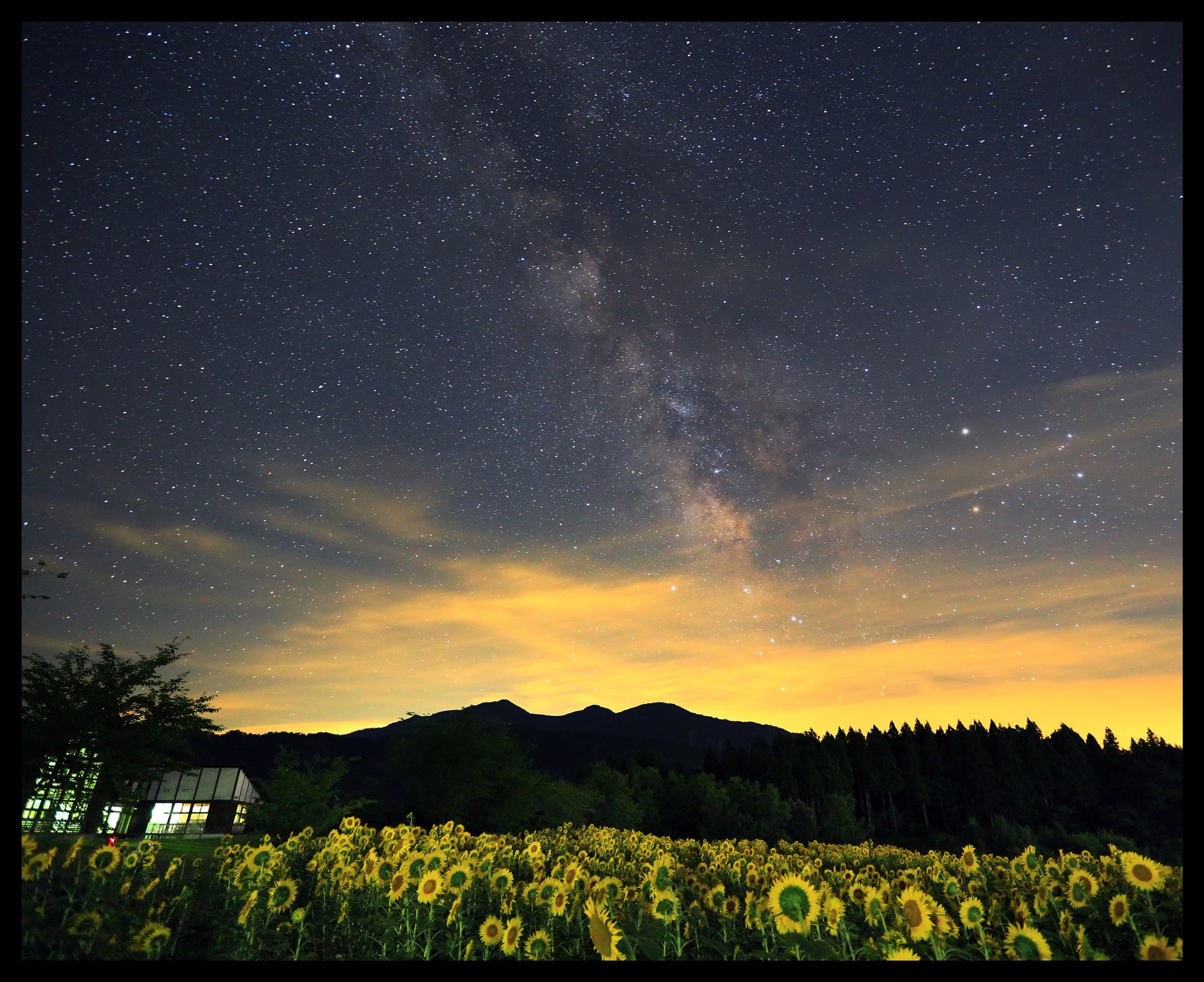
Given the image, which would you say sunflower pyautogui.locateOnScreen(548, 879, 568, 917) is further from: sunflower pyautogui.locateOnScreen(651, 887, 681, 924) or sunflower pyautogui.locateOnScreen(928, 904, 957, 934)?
sunflower pyautogui.locateOnScreen(928, 904, 957, 934)

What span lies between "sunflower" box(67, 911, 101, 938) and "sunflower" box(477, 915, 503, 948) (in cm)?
279

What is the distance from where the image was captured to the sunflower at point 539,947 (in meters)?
4.73

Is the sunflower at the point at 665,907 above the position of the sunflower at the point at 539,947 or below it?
above

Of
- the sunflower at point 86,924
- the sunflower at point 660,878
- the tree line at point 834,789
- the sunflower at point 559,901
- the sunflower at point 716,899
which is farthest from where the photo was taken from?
the tree line at point 834,789

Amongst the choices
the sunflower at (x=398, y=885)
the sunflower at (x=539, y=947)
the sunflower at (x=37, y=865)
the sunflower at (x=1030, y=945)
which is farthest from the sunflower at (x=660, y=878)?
the sunflower at (x=37, y=865)

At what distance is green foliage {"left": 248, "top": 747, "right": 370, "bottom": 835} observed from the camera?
18.4 metres

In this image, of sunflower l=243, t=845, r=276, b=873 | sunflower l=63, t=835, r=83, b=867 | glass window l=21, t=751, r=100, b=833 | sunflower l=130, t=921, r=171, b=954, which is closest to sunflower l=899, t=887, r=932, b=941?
sunflower l=130, t=921, r=171, b=954

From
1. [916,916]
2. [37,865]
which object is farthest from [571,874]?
[37,865]

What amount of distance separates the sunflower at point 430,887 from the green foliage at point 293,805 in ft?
48.5

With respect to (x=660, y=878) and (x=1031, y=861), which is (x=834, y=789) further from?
(x=660, y=878)

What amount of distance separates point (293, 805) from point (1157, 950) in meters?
21.1

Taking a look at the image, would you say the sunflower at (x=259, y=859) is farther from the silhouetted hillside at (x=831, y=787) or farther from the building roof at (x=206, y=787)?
the building roof at (x=206, y=787)
